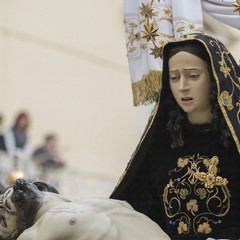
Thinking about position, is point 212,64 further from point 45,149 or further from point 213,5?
point 45,149

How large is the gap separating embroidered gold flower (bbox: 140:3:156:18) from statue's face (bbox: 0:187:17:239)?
119 centimetres

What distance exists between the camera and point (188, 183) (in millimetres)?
4012

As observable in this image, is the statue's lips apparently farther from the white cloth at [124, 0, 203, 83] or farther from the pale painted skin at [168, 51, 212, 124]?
the white cloth at [124, 0, 203, 83]

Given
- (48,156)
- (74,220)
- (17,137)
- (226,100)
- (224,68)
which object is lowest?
(48,156)

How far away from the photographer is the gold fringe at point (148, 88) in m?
4.48

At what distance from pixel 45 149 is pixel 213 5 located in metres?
11.2

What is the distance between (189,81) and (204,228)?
549 mm

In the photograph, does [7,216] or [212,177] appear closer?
[7,216]

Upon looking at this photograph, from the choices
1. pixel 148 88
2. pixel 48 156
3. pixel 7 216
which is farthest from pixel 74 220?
pixel 48 156

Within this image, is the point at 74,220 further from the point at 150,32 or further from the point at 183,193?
the point at 150,32

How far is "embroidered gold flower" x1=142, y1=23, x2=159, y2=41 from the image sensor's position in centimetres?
452

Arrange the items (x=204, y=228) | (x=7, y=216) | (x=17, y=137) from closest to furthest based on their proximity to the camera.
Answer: (x=7, y=216)
(x=204, y=228)
(x=17, y=137)

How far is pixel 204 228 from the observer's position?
156 inches

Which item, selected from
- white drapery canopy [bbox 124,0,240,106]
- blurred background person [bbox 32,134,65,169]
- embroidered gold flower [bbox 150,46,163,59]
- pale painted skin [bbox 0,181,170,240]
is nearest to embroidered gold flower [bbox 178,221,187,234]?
pale painted skin [bbox 0,181,170,240]
